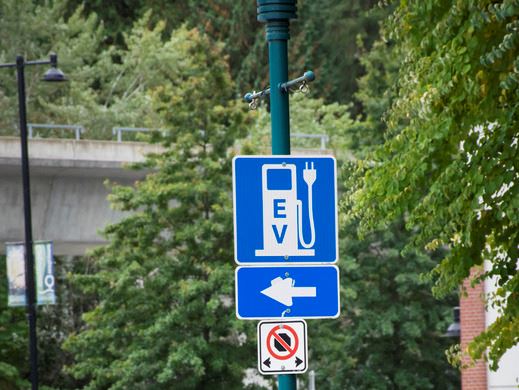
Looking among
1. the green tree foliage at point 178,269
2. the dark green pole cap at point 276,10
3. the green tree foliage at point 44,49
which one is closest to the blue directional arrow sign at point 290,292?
the dark green pole cap at point 276,10

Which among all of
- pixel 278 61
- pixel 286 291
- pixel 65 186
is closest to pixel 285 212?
pixel 286 291

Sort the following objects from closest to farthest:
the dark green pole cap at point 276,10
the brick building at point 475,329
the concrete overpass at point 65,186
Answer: the dark green pole cap at point 276,10, the brick building at point 475,329, the concrete overpass at point 65,186

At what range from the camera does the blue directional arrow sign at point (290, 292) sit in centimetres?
Answer: 1137

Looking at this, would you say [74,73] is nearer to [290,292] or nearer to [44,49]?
[44,49]

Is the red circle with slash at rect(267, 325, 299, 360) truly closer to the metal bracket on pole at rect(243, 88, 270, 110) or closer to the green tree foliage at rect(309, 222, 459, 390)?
the metal bracket on pole at rect(243, 88, 270, 110)

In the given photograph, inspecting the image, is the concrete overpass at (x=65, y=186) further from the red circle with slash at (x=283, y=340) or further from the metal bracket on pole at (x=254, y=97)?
the red circle with slash at (x=283, y=340)

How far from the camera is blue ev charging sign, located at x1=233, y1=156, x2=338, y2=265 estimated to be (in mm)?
11367

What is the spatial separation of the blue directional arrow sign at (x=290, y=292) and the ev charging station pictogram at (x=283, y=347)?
0.25ft

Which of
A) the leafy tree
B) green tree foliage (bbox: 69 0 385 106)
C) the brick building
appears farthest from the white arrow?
green tree foliage (bbox: 69 0 385 106)

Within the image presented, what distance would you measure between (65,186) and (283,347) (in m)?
31.8

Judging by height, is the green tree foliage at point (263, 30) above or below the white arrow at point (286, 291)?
above

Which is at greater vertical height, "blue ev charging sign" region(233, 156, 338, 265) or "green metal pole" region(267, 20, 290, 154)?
"green metal pole" region(267, 20, 290, 154)

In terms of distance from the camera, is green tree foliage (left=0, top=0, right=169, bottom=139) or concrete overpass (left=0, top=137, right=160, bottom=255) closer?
concrete overpass (left=0, top=137, right=160, bottom=255)

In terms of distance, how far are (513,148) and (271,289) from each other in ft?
15.3
